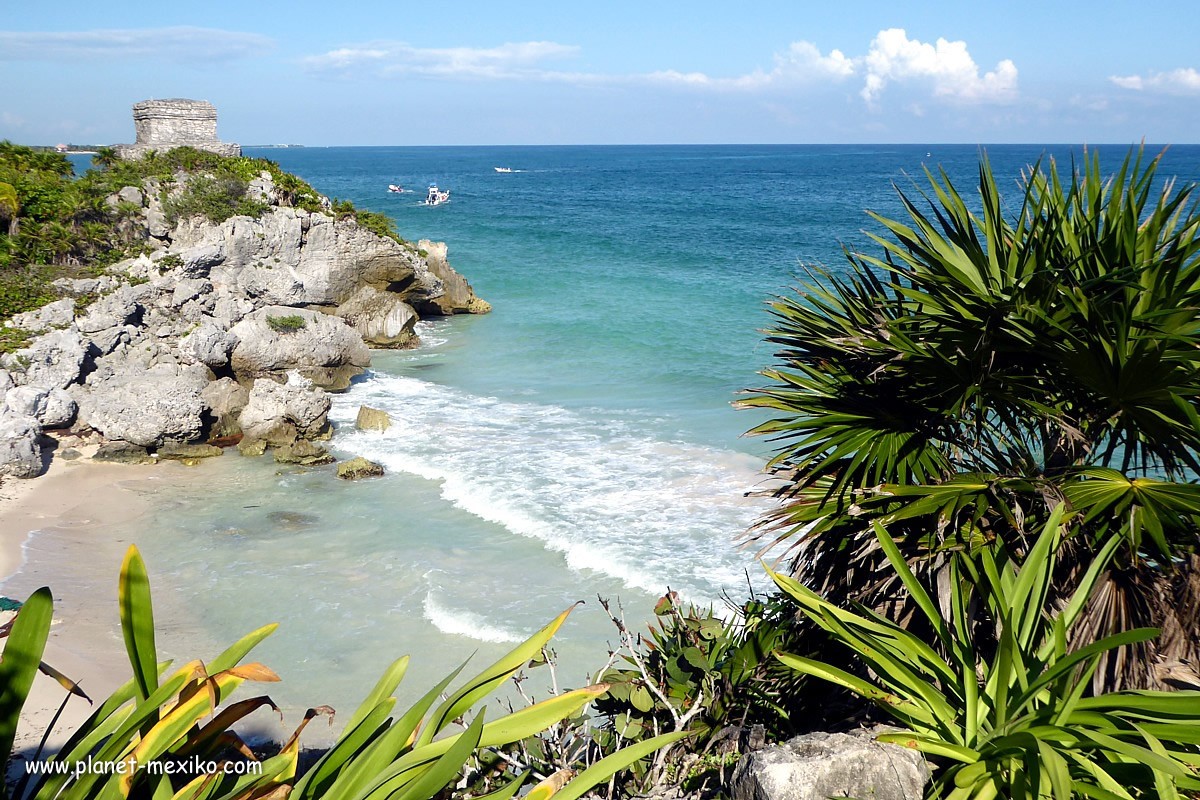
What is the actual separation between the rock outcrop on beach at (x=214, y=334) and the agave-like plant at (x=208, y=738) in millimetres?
12061

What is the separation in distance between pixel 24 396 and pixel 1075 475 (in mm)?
16155

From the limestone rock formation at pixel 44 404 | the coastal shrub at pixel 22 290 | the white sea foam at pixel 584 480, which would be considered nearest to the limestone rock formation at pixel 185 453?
Result: the limestone rock formation at pixel 44 404

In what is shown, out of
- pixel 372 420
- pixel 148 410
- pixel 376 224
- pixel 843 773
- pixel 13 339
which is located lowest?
pixel 372 420

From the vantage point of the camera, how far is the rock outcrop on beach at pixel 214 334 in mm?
15305

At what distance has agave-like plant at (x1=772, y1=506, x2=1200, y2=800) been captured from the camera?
116 inches

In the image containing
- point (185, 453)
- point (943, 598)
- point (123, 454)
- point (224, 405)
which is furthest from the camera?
point (224, 405)

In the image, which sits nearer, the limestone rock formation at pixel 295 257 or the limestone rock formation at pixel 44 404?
the limestone rock formation at pixel 44 404

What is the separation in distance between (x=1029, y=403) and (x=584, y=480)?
1009 centimetres

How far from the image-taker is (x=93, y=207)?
23734 mm

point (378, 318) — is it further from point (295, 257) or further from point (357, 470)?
point (357, 470)

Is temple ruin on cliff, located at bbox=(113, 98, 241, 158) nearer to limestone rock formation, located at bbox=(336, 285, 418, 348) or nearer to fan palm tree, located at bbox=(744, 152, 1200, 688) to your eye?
limestone rock formation, located at bbox=(336, 285, 418, 348)

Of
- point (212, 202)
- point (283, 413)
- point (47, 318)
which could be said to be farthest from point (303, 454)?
point (212, 202)

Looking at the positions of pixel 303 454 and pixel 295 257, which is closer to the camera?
pixel 303 454

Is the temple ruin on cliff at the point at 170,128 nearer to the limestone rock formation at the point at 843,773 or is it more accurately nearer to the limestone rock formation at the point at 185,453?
the limestone rock formation at the point at 185,453
